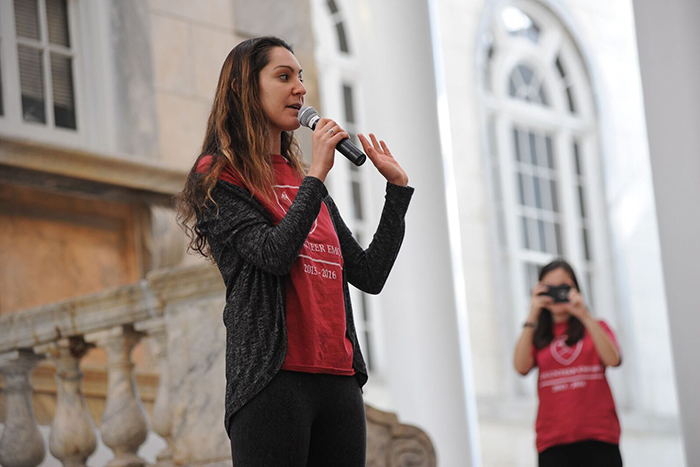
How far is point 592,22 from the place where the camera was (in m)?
11.9

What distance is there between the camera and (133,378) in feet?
12.7

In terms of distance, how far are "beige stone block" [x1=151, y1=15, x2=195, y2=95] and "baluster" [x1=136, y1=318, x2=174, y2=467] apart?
8.08ft

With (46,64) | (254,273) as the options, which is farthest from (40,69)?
(254,273)

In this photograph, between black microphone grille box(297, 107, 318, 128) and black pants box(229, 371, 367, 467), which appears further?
black microphone grille box(297, 107, 318, 128)

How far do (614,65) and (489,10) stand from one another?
2055mm

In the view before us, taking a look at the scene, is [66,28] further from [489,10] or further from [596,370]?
[489,10]

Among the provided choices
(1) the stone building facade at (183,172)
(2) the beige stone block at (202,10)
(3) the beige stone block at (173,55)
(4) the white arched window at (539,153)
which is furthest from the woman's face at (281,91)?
(4) the white arched window at (539,153)

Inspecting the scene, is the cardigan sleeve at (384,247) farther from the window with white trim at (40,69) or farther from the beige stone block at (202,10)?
the beige stone block at (202,10)

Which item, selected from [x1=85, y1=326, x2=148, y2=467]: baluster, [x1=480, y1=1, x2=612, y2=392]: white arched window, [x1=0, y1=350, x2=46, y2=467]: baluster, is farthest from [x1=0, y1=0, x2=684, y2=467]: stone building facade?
[x1=480, y1=1, x2=612, y2=392]: white arched window

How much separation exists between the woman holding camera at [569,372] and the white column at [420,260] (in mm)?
556

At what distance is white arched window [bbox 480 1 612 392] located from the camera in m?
10.6

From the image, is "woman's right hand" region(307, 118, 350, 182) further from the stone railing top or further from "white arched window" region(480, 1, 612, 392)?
"white arched window" region(480, 1, 612, 392)

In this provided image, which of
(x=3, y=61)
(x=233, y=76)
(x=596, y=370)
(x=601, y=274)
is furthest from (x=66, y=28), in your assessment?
(x=601, y=274)

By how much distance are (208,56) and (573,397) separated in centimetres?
316
